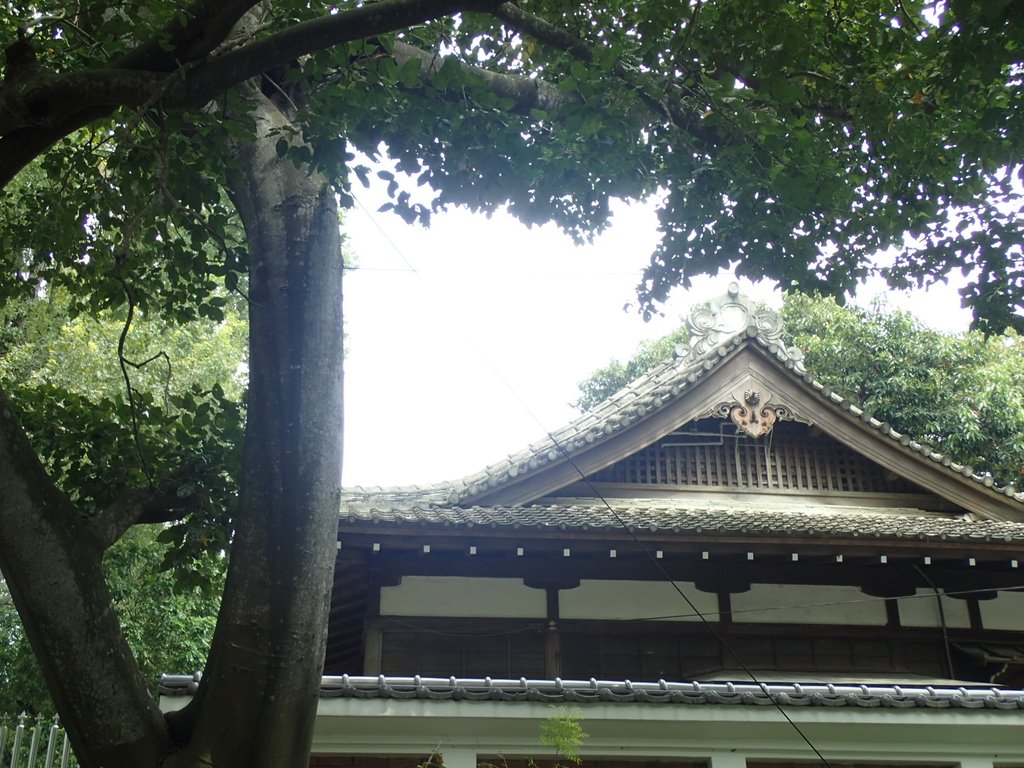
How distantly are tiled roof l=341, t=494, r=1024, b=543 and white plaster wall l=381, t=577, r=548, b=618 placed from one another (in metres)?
0.70

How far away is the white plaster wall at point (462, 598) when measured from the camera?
8.59 meters

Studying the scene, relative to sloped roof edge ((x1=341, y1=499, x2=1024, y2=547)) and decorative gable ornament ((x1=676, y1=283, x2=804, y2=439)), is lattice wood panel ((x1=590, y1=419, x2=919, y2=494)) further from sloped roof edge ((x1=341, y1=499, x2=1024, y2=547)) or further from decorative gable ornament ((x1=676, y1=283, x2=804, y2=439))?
sloped roof edge ((x1=341, y1=499, x2=1024, y2=547))

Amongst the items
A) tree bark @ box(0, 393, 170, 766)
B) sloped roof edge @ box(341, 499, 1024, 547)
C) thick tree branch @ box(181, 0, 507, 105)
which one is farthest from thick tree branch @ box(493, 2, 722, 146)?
tree bark @ box(0, 393, 170, 766)

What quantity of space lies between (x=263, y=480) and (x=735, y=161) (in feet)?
11.0

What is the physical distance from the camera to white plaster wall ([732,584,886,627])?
8891 mm

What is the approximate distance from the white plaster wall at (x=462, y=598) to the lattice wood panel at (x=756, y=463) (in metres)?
1.78

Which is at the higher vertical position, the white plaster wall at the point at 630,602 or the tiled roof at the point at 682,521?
the tiled roof at the point at 682,521

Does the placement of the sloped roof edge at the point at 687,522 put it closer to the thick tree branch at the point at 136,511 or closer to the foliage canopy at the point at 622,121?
the foliage canopy at the point at 622,121

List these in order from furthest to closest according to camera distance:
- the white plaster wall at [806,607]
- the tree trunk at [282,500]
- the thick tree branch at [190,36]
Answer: the white plaster wall at [806,607], the thick tree branch at [190,36], the tree trunk at [282,500]

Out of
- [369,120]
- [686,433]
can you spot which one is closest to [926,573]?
[686,433]

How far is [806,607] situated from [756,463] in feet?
5.67

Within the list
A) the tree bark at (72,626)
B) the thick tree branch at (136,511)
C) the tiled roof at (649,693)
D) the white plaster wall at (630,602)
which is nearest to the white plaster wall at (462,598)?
the white plaster wall at (630,602)

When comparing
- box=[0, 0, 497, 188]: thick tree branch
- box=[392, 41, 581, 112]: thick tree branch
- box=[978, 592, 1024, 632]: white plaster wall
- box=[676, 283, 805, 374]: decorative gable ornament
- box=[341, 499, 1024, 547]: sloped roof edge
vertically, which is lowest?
box=[978, 592, 1024, 632]: white plaster wall

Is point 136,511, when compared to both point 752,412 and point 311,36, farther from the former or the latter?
point 752,412
